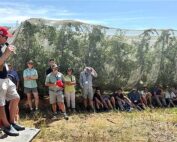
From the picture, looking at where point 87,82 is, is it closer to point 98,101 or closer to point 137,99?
point 98,101

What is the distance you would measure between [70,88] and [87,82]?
77 centimetres

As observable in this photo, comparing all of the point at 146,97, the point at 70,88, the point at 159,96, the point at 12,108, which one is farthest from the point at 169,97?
the point at 12,108

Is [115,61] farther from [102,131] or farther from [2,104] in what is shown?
[2,104]

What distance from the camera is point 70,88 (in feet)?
47.3

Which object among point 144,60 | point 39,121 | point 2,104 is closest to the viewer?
point 2,104

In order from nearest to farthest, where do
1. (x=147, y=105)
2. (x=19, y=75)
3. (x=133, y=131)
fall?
(x=133, y=131) < (x=19, y=75) < (x=147, y=105)

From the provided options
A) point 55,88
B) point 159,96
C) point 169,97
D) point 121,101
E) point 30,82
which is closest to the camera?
point 55,88

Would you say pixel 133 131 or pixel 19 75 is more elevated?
pixel 19 75

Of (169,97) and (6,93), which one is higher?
(6,93)

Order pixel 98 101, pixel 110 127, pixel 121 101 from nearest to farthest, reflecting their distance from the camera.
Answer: pixel 110 127 < pixel 98 101 < pixel 121 101

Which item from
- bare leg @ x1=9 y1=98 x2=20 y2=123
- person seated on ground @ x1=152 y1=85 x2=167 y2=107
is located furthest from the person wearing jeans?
bare leg @ x1=9 y1=98 x2=20 y2=123

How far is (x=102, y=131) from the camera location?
11.4 meters

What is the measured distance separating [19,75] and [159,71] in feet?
18.8

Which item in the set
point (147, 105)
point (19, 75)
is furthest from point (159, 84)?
point (19, 75)
